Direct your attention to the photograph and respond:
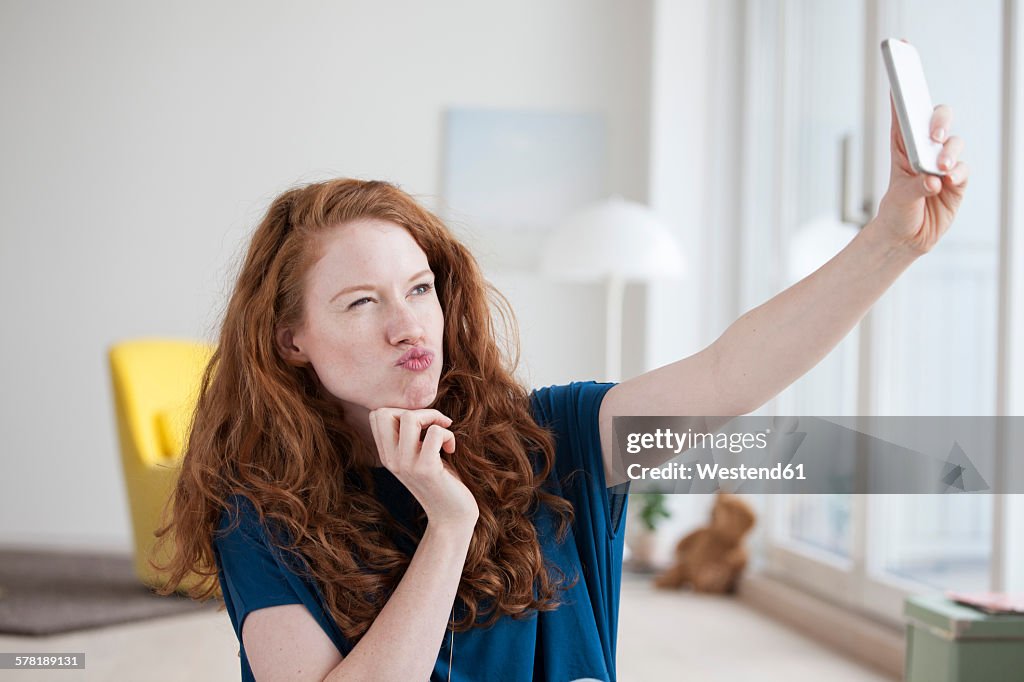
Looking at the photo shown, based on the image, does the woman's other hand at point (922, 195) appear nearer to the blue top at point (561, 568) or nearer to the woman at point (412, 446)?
the woman at point (412, 446)

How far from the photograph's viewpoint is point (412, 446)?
1088mm

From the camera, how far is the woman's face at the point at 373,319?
3.86 ft

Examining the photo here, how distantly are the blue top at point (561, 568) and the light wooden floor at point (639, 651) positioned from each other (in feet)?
5.53

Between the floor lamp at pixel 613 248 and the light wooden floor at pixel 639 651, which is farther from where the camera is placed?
the floor lamp at pixel 613 248

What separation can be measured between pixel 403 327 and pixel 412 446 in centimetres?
15

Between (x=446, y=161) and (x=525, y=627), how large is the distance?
14.0ft

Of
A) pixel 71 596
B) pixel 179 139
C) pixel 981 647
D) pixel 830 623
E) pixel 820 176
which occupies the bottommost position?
pixel 71 596

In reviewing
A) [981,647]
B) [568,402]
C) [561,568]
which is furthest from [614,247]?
[561,568]

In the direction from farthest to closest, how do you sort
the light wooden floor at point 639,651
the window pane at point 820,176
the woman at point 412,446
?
the window pane at point 820,176 < the light wooden floor at point 639,651 < the woman at point 412,446

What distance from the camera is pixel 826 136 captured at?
383 cm

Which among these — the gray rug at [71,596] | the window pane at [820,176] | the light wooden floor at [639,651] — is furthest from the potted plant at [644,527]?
the gray rug at [71,596]

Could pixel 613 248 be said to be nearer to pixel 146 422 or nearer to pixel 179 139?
pixel 146 422

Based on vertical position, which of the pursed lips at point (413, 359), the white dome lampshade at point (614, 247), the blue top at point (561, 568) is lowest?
the blue top at point (561, 568)

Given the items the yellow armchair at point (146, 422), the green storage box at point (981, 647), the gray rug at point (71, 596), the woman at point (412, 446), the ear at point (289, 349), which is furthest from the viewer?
the yellow armchair at point (146, 422)
